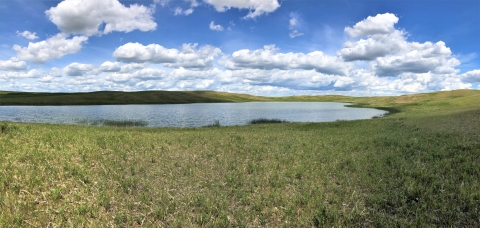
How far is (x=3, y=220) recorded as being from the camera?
8.16 m

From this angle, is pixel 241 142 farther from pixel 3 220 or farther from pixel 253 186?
pixel 3 220

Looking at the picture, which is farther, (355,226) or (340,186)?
(340,186)

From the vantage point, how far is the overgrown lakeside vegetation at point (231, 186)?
8.62 m

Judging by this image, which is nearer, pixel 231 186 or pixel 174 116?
pixel 231 186

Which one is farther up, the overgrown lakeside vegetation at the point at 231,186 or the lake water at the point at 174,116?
the overgrown lakeside vegetation at the point at 231,186

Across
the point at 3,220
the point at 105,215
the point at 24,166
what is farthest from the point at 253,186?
the point at 24,166

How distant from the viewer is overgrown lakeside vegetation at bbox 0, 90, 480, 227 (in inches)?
339

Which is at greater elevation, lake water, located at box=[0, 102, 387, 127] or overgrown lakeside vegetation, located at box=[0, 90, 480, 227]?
overgrown lakeside vegetation, located at box=[0, 90, 480, 227]

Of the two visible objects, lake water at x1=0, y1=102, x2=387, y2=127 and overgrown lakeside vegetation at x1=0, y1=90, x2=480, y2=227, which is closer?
overgrown lakeside vegetation at x1=0, y1=90, x2=480, y2=227

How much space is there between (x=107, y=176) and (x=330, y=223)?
941 cm

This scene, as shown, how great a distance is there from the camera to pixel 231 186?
11.5m

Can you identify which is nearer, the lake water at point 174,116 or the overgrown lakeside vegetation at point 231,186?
the overgrown lakeside vegetation at point 231,186

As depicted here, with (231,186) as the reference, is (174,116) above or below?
below

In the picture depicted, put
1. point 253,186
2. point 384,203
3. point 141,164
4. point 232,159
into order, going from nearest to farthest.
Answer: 1. point 384,203
2. point 253,186
3. point 141,164
4. point 232,159
